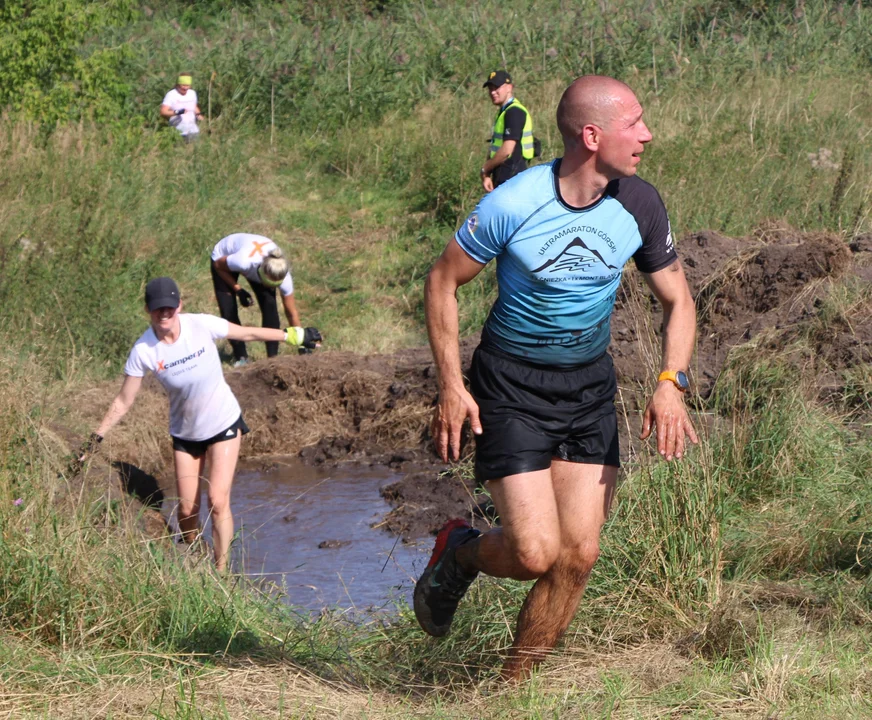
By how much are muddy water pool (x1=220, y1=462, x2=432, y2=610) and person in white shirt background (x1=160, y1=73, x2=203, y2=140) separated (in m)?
8.83

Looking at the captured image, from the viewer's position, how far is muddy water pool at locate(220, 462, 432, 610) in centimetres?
685

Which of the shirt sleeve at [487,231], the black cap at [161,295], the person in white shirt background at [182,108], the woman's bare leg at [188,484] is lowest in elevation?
the woman's bare leg at [188,484]

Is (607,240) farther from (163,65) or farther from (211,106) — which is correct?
(163,65)

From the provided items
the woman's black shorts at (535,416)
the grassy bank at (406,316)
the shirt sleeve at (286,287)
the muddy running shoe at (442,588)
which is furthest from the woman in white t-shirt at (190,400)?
the shirt sleeve at (286,287)

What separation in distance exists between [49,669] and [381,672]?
128 cm

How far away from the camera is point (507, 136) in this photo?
12719mm

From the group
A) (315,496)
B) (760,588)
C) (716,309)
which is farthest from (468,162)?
(760,588)

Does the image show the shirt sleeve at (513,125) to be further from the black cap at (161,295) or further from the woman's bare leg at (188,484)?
the woman's bare leg at (188,484)

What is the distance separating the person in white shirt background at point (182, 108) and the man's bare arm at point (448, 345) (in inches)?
549

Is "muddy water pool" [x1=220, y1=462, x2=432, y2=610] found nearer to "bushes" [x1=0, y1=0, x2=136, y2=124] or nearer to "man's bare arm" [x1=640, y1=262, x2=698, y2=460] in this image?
"man's bare arm" [x1=640, y1=262, x2=698, y2=460]

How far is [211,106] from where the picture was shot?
1878cm

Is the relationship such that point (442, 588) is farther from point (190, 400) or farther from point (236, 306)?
point (236, 306)

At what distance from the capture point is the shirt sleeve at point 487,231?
4.11 metres

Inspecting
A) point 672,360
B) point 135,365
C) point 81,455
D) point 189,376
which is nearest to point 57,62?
point 135,365
